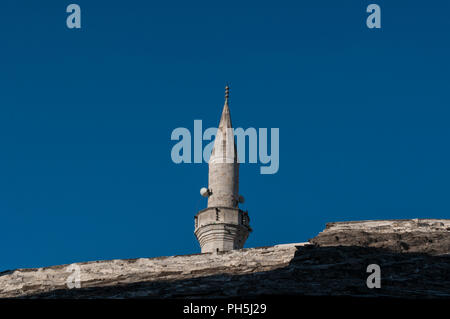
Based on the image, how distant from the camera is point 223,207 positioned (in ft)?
113

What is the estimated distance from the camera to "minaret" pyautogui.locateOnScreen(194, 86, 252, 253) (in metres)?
34.2

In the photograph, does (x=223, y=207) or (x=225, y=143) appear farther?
(x=225, y=143)

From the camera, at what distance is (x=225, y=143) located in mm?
36281

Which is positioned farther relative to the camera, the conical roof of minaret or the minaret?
the conical roof of minaret

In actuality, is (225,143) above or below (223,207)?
above

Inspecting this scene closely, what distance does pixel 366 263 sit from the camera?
18438 mm

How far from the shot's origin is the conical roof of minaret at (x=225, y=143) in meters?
35.7

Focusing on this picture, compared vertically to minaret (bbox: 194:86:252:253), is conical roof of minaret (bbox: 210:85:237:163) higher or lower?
higher

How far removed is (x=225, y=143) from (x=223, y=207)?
297 centimetres

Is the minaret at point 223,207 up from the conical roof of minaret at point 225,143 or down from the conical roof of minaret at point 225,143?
down
